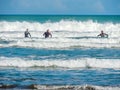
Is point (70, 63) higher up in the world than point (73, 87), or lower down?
higher up

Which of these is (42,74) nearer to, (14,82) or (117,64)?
(14,82)

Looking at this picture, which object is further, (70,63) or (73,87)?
(70,63)

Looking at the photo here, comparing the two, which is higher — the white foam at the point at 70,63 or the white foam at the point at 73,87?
the white foam at the point at 70,63

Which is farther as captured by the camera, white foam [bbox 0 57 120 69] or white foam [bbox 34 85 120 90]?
white foam [bbox 0 57 120 69]

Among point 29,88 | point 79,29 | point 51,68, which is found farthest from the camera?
point 79,29

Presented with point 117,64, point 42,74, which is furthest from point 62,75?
point 117,64

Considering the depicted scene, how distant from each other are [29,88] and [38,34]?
2716 cm

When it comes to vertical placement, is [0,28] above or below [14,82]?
above

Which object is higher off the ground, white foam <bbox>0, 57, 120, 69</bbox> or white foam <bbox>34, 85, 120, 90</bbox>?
white foam <bbox>0, 57, 120, 69</bbox>

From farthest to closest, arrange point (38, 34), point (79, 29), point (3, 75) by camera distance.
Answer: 1. point (79, 29)
2. point (38, 34)
3. point (3, 75)

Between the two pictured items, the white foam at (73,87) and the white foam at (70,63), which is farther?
the white foam at (70,63)

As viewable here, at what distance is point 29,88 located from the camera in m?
13.1

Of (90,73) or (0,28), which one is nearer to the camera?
(90,73)

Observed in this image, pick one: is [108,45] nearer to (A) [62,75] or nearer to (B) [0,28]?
(A) [62,75]
